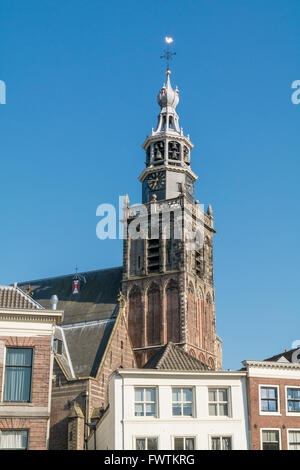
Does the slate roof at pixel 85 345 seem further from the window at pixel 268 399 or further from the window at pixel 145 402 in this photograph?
the window at pixel 268 399

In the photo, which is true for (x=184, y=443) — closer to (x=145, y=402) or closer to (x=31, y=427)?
(x=145, y=402)

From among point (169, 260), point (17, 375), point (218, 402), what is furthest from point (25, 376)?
point (169, 260)

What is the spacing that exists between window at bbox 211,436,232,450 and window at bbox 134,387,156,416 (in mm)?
2592

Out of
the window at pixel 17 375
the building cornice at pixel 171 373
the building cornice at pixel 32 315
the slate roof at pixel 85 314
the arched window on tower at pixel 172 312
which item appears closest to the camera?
the window at pixel 17 375

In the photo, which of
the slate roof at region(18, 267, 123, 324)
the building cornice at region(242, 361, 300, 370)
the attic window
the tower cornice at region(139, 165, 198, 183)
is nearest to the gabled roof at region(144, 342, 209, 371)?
the building cornice at region(242, 361, 300, 370)

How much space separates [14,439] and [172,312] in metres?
29.8

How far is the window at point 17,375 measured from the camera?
86.5ft

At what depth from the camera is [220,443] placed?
94.2ft

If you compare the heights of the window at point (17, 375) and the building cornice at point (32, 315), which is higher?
the building cornice at point (32, 315)

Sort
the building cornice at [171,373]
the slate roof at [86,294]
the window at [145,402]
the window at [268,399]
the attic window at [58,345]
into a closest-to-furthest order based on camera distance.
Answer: the window at [145,402], the building cornice at [171,373], the window at [268,399], the attic window at [58,345], the slate roof at [86,294]

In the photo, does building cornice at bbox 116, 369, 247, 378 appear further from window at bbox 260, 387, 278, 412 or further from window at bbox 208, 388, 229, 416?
window at bbox 260, 387, 278, 412

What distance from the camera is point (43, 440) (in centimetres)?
2577

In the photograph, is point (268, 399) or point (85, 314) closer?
point (268, 399)

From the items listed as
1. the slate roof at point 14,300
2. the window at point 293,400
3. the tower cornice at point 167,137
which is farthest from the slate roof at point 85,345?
the window at point 293,400
